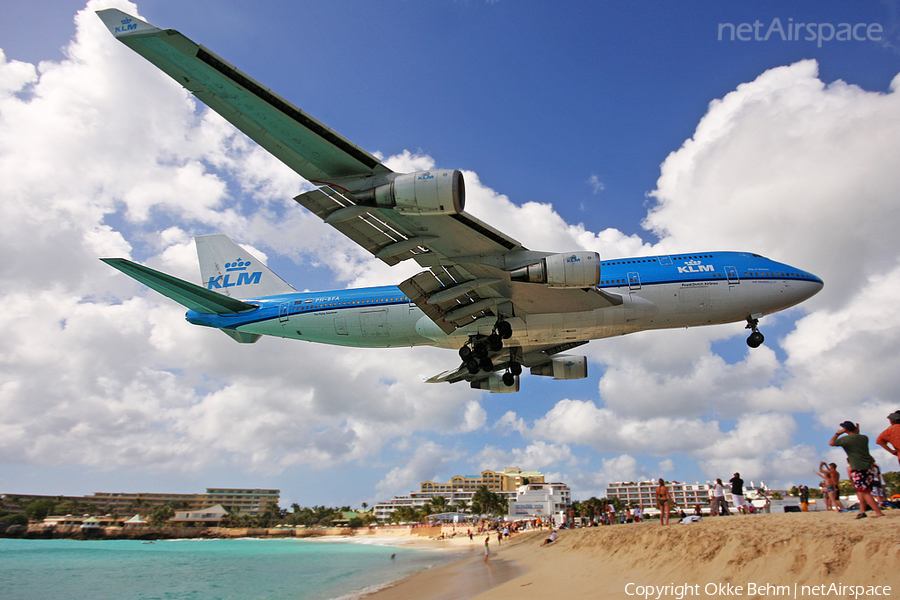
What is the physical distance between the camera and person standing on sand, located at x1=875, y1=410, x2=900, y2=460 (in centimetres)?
922

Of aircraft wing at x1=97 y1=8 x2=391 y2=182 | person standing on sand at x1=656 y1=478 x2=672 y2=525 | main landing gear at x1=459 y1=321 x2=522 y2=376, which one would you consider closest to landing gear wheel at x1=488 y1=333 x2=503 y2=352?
main landing gear at x1=459 y1=321 x2=522 y2=376

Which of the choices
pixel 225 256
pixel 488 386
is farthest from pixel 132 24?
pixel 488 386

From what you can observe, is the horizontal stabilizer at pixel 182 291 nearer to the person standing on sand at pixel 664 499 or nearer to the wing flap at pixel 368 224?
the wing flap at pixel 368 224

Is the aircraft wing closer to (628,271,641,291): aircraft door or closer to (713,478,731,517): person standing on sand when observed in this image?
(628,271,641,291): aircraft door

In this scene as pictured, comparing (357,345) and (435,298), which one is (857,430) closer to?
(435,298)

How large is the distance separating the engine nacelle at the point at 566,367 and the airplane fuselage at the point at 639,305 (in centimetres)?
514

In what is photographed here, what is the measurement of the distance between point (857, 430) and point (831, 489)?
5.62 m

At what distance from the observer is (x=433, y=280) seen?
19.3 meters

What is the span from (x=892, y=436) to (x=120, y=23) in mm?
18995

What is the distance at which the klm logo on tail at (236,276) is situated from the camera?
31375 mm

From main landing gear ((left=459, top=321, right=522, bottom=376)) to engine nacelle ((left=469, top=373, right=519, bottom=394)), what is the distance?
7.80 meters

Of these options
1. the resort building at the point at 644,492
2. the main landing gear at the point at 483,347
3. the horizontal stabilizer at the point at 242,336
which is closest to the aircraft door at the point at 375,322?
the main landing gear at the point at 483,347

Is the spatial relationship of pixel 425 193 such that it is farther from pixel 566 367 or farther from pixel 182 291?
pixel 566 367

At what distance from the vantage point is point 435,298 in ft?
63.9
